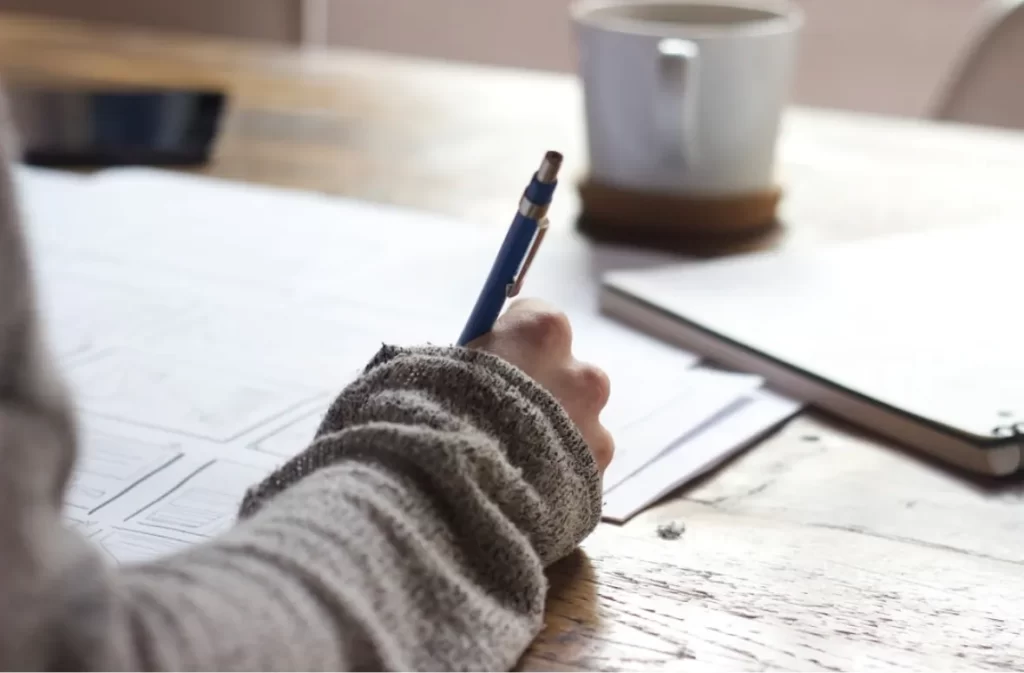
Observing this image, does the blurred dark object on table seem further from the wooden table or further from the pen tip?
the pen tip

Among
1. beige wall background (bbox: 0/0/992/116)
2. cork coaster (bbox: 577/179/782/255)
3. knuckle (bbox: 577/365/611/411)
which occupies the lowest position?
beige wall background (bbox: 0/0/992/116)

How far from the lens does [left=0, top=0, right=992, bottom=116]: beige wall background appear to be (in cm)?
160

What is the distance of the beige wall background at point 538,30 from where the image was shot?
160cm

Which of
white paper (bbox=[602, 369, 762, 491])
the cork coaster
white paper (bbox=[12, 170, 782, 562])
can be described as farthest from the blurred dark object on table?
white paper (bbox=[602, 369, 762, 491])

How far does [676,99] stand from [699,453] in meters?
0.32

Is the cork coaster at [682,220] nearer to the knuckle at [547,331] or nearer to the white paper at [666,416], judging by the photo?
the white paper at [666,416]

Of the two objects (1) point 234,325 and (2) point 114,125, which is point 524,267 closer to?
(1) point 234,325

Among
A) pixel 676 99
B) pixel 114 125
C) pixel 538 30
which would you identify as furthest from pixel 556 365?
pixel 538 30

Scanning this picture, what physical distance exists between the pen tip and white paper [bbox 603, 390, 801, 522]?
12 cm

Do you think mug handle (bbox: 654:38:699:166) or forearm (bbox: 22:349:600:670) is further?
mug handle (bbox: 654:38:699:166)

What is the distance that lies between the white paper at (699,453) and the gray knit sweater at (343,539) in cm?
5

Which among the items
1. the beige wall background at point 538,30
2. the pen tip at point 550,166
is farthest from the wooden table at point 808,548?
the beige wall background at point 538,30

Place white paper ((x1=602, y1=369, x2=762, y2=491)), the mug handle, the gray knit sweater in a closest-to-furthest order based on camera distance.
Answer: the gray knit sweater
white paper ((x1=602, y1=369, x2=762, y2=491))
the mug handle

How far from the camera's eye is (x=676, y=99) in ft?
2.47
